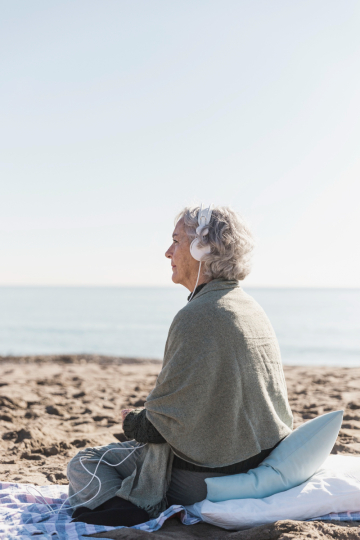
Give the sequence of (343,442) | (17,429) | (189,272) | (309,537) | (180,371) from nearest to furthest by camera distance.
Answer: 1. (309,537)
2. (180,371)
3. (189,272)
4. (343,442)
5. (17,429)

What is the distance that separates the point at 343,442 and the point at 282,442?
1704 millimetres

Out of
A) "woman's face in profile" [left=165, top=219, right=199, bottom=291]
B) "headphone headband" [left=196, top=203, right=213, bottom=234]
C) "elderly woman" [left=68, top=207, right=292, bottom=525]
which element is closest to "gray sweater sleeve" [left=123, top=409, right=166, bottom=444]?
"elderly woman" [left=68, top=207, right=292, bottom=525]

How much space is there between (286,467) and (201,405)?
61cm

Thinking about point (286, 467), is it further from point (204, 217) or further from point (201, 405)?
point (204, 217)

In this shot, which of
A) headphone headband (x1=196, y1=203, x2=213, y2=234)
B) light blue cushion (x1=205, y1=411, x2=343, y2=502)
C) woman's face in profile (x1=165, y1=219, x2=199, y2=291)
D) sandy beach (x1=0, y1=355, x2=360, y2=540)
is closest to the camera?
sandy beach (x1=0, y1=355, x2=360, y2=540)

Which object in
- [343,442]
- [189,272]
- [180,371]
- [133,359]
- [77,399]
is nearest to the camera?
[180,371]

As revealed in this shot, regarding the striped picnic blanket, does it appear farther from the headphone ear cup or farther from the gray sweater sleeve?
the headphone ear cup

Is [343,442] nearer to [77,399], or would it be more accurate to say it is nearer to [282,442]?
[282,442]

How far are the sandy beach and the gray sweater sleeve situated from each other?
420 mm

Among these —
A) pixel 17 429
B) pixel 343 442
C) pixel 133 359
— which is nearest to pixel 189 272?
pixel 343 442

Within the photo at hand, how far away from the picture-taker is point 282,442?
260 cm

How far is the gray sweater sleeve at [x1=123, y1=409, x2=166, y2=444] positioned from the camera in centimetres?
239

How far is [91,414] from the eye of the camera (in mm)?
5375

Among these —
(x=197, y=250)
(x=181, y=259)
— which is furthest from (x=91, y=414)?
(x=197, y=250)
